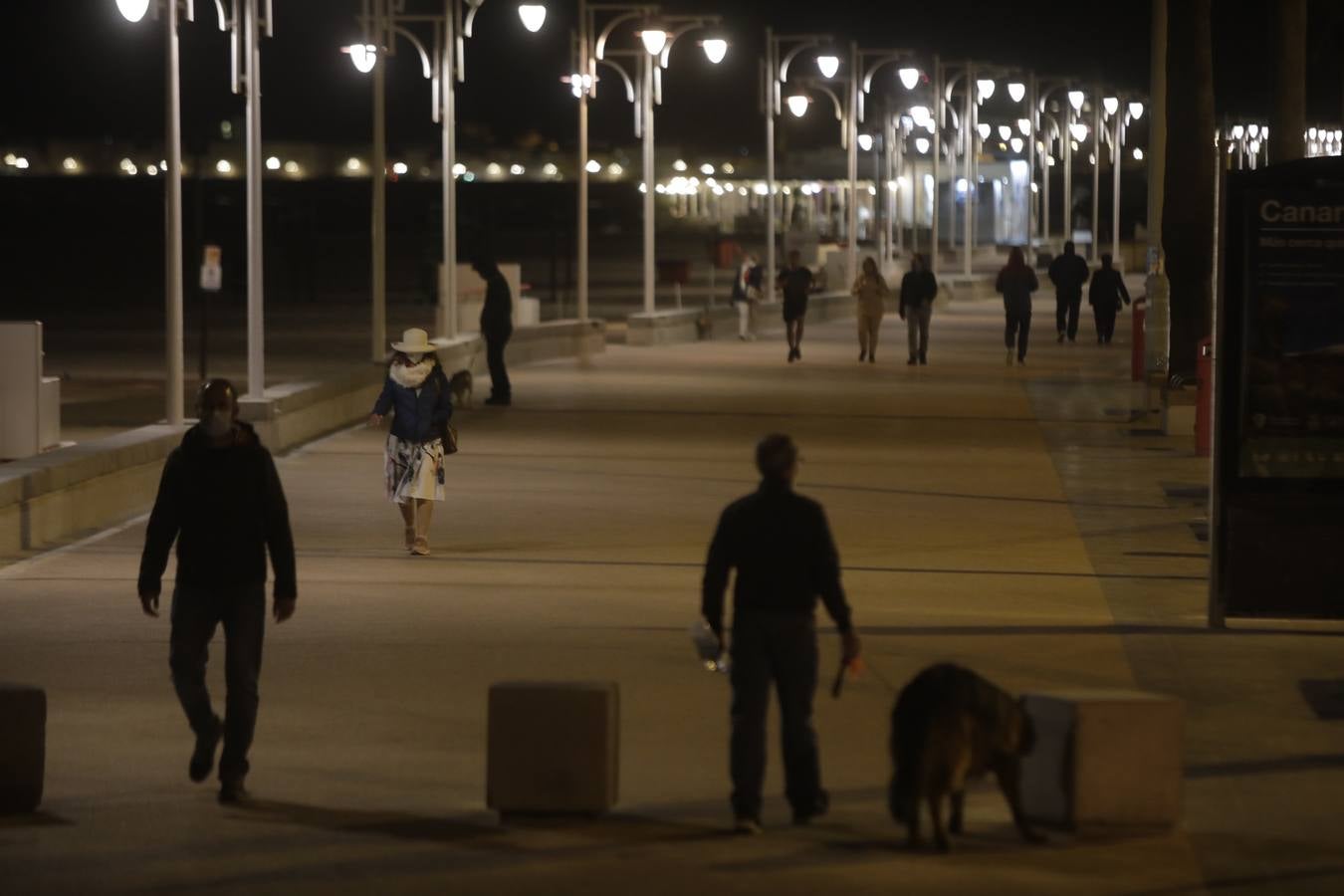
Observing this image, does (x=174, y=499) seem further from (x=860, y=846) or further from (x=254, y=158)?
(x=254, y=158)

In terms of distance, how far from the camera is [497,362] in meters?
29.6

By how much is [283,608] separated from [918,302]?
29.3 m

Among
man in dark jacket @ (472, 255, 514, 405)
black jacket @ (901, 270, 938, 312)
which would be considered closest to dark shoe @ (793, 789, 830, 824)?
man in dark jacket @ (472, 255, 514, 405)

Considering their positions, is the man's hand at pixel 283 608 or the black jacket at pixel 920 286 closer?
the man's hand at pixel 283 608

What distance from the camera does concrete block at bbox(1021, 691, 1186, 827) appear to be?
8461mm

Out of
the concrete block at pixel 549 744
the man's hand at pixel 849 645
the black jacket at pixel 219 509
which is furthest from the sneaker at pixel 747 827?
the black jacket at pixel 219 509

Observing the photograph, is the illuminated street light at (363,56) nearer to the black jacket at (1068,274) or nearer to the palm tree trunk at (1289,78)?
the palm tree trunk at (1289,78)

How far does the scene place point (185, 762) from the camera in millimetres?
9820

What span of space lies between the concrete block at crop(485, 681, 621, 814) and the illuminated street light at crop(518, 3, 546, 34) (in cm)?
2711

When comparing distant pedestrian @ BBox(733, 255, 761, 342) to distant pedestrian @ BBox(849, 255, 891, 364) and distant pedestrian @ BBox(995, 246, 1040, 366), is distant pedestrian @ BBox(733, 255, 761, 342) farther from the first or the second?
distant pedestrian @ BBox(995, 246, 1040, 366)

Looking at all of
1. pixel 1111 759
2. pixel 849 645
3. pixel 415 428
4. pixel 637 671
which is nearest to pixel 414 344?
pixel 415 428

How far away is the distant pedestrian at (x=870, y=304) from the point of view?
38.7 m

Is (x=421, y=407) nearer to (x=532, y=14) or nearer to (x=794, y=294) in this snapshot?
(x=532, y=14)

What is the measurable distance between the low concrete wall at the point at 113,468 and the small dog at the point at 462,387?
52.9 inches
